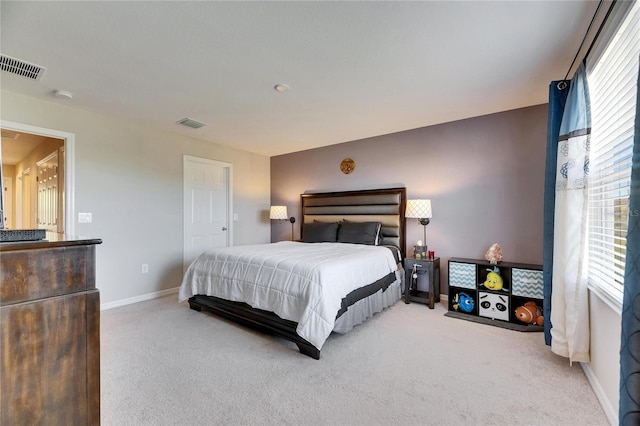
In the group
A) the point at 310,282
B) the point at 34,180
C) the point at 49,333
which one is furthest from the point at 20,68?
the point at 34,180

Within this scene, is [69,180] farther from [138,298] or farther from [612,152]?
[612,152]

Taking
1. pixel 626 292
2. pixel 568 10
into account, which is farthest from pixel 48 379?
pixel 568 10

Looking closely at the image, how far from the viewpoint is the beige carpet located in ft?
5.35

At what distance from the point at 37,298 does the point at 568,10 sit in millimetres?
2967

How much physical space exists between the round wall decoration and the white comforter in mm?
1666

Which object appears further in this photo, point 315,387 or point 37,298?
point 315,387

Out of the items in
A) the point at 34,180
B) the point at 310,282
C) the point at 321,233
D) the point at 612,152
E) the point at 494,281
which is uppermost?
the point at 34,180

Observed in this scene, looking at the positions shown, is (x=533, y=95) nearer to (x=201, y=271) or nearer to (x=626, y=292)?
(x=626, y=292)

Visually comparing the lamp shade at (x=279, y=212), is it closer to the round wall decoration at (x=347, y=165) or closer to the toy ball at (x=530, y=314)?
the round wall decoration at (x=347, y=165)

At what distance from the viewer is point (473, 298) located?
10.5ft

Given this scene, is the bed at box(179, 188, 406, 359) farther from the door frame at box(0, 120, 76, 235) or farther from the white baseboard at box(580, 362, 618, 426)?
the white baseboard at box(580, 362, 618, 426)

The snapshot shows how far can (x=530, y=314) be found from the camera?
9.35 ft

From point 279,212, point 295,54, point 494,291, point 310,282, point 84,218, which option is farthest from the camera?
point 279,212

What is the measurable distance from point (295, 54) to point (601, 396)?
2975 mm
